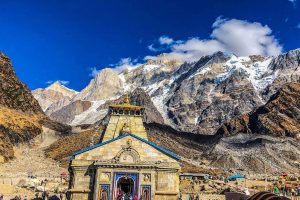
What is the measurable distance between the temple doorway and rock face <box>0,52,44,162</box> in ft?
186

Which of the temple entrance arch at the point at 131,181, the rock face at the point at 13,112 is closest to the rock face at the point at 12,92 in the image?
the rock face at the point at 13,112

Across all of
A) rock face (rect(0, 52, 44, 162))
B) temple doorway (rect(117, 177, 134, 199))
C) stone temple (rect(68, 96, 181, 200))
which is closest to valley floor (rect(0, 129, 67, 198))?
rock face (rect(0, 52, 44, 162))

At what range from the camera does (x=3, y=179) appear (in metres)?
52.3

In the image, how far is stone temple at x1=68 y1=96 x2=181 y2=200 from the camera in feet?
92.0

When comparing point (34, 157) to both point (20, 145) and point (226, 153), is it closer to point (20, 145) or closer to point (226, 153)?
point (20, 145)

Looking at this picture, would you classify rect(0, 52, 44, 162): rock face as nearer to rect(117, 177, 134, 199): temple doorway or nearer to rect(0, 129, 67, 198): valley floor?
rect(0, 129, 67, 198): valley floor

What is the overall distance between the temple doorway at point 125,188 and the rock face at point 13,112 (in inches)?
2227

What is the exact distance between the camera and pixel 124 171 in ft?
93.0

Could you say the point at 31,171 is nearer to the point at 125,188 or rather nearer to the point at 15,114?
the point at 15,114

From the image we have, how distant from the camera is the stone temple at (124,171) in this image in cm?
2805

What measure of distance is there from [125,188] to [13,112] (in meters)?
92.1

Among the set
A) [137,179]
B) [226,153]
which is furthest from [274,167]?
[137,179]

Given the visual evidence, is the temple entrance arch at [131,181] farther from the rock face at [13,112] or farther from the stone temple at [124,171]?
the rock face at [13,112]

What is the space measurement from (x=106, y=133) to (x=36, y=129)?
82.8m
